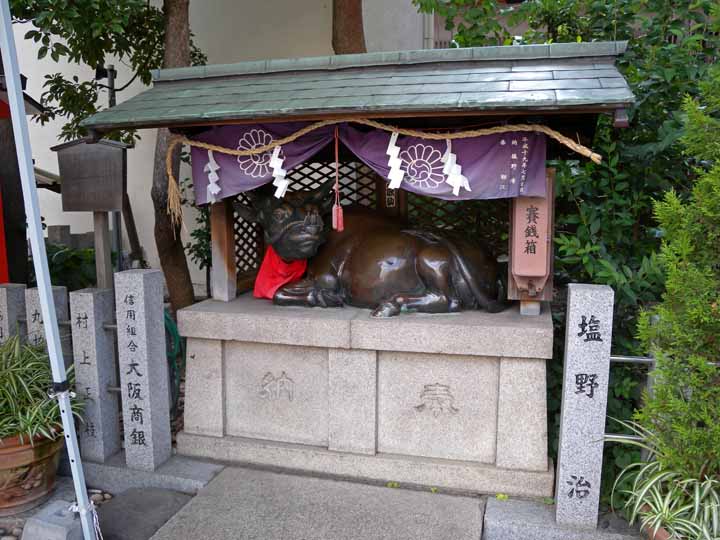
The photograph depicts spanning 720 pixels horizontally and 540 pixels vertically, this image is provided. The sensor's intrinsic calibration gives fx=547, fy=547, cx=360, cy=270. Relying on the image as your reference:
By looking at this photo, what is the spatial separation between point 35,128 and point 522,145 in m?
12.5

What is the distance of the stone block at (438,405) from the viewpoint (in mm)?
4453

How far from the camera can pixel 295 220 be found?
4.96 meters

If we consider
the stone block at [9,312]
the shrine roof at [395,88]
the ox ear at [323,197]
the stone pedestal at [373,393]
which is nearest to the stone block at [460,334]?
the stone pedestal at [373,393]

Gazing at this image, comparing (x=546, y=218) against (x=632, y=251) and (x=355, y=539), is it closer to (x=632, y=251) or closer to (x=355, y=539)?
(x=632, y=251)

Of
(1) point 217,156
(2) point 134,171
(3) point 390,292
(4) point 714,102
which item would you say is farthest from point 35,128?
(4) point 714,102

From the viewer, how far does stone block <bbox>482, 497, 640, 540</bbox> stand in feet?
12.6

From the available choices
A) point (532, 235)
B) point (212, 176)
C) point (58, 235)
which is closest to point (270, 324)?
point (212, 176)

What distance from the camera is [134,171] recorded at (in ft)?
39.5

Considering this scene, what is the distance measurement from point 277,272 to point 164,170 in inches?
114

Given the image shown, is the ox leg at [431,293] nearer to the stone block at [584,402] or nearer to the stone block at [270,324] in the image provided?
the stone block at [270,324]

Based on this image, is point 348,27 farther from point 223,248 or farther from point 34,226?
point 34,226

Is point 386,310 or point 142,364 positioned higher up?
point 386,310

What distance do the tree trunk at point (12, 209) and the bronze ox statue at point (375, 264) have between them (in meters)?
4.45

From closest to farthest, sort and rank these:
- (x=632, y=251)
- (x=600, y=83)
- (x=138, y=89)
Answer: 1. (x=600, y=83)
2. (x=632, y=251)
3. (x=138, y=89)
